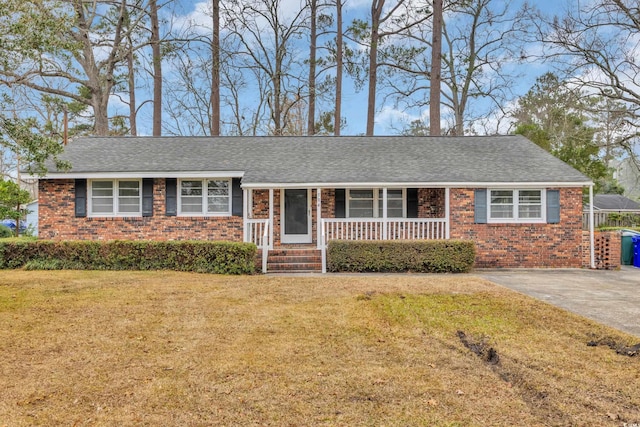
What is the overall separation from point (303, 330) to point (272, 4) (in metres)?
23.1

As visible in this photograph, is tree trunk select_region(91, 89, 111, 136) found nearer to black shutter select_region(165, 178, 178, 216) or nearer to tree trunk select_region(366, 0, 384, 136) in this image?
black shutter select_region(165, 178, 178, 216)

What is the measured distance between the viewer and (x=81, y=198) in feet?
40.3

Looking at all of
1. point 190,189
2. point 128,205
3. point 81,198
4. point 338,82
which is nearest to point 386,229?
point 190,189

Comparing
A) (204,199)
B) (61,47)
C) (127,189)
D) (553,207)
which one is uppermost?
(61,47)

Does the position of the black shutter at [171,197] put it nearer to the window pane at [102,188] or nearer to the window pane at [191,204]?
the window pane at [191,204]

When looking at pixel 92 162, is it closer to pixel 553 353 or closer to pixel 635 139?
pixel 553 353

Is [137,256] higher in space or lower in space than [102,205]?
lower

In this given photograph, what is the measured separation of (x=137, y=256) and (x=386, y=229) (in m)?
6.75

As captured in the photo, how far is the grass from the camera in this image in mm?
3270

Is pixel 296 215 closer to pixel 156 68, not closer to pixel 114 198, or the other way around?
pixel 114 198

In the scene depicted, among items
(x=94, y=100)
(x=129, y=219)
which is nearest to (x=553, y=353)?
(x=129, y=219)

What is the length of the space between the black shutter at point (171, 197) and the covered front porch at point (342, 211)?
218cm

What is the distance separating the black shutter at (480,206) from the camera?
12.1 metres

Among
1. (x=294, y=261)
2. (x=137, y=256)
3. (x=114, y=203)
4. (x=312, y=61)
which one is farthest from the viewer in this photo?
(x=312, y=61)
